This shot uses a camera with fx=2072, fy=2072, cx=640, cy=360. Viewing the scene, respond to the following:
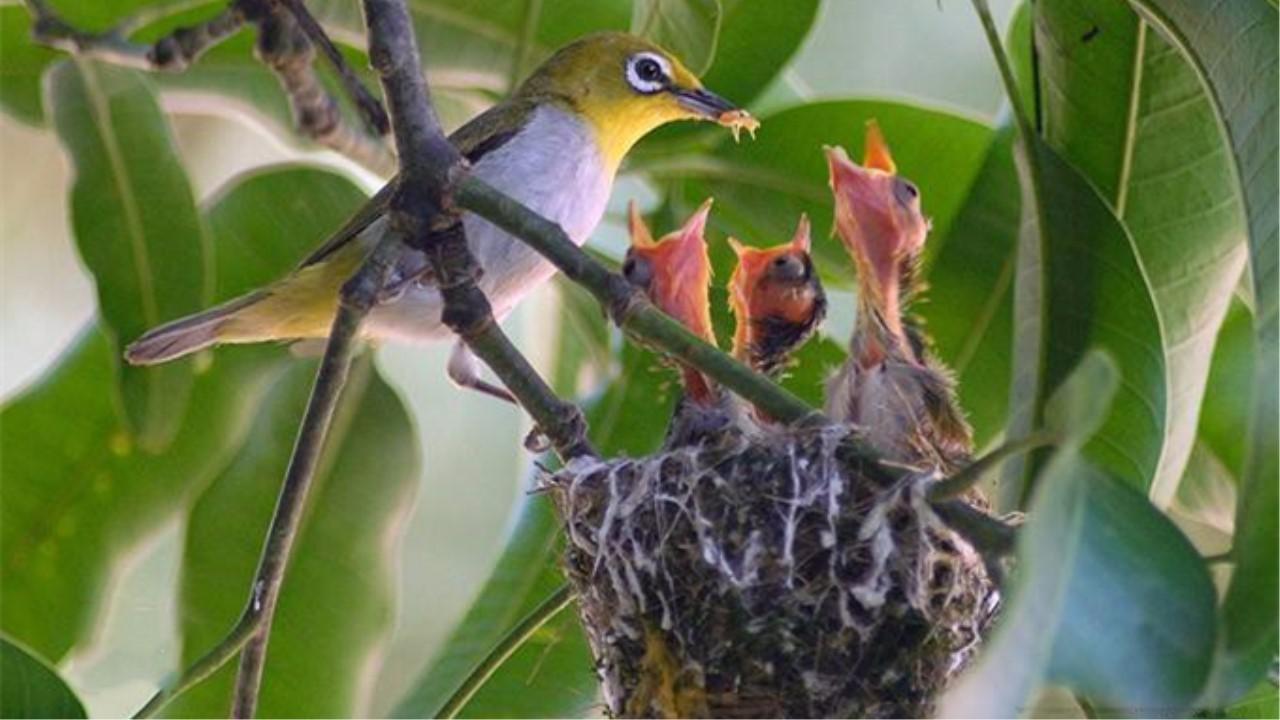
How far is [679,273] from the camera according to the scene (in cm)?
214

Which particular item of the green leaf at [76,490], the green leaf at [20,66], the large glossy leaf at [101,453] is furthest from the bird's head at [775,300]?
the green leaf at [20,66]

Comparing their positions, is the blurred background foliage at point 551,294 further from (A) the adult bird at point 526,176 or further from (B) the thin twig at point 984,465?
(B) the thin twig at point 984,465

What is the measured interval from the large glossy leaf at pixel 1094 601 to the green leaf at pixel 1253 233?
3 centimetres

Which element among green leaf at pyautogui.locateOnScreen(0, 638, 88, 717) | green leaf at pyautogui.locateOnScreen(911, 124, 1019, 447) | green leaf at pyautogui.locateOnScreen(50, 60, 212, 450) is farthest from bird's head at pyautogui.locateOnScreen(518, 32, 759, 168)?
green leaf at pyautogui.locateOnScreen(0, 638, 88, 717)

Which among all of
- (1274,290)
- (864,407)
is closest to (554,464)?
(864,407)

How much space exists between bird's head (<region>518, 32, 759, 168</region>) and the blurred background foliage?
4 cm

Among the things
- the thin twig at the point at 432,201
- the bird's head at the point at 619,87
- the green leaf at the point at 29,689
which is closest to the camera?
the green leaf at the point at 29,689

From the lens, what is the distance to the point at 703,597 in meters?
1.73

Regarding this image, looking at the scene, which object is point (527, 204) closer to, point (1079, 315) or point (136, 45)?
point (136, 45)

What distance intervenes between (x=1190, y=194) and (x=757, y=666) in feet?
1.96

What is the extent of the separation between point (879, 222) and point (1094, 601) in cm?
119

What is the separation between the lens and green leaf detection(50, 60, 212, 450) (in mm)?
1961

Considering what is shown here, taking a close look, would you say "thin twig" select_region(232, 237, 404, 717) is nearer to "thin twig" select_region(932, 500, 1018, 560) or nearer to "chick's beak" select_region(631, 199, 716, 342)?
"thin twig" select_region(932, 500, 1018, 560)

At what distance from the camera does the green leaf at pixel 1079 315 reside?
168cm
